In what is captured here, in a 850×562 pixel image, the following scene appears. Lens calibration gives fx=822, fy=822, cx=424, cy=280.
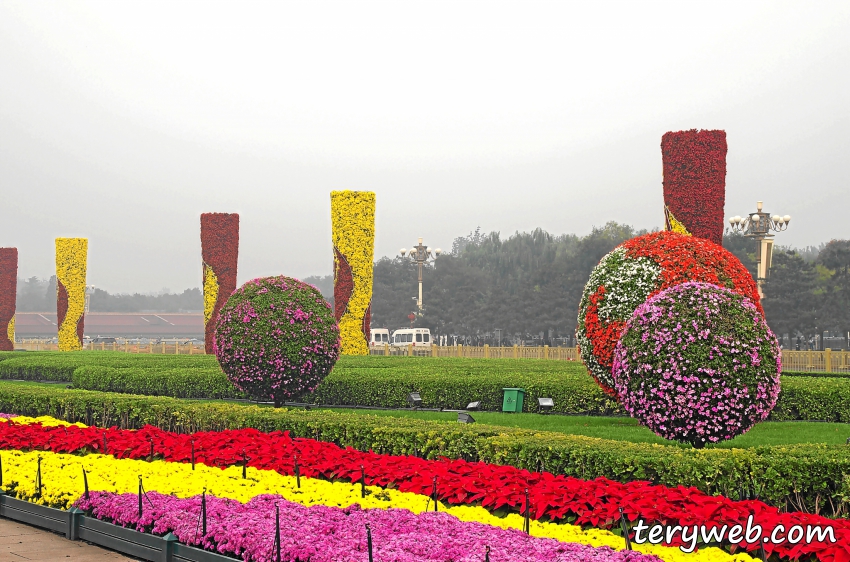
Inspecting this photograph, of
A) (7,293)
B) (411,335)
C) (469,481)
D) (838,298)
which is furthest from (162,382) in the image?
(838,298)

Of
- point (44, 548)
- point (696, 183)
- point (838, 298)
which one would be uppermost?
point (696, 183)

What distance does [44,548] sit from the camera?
6.27m

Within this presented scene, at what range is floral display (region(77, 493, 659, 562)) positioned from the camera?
473cm

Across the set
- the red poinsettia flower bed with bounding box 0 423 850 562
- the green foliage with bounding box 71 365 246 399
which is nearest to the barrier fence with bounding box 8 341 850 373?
the green foliage with bounding box 71 365 246 399

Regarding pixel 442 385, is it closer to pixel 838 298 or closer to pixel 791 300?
pixel 791 300

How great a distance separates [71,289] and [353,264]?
1786cm

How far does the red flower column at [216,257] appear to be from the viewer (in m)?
29.9

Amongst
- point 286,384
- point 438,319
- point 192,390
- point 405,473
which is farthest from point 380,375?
point 438,319

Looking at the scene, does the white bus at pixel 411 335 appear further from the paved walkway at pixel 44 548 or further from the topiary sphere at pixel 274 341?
the paved walkway at pixel 44 548

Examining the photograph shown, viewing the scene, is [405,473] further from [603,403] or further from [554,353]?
[554,353]

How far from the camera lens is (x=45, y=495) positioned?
7.11m

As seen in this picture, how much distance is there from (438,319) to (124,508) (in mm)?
44609

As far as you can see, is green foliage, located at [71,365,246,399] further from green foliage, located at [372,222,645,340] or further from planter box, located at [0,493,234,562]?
green foliage, located at [372,222,645,340]

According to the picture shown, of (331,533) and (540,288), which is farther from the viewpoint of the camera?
(540,288)
